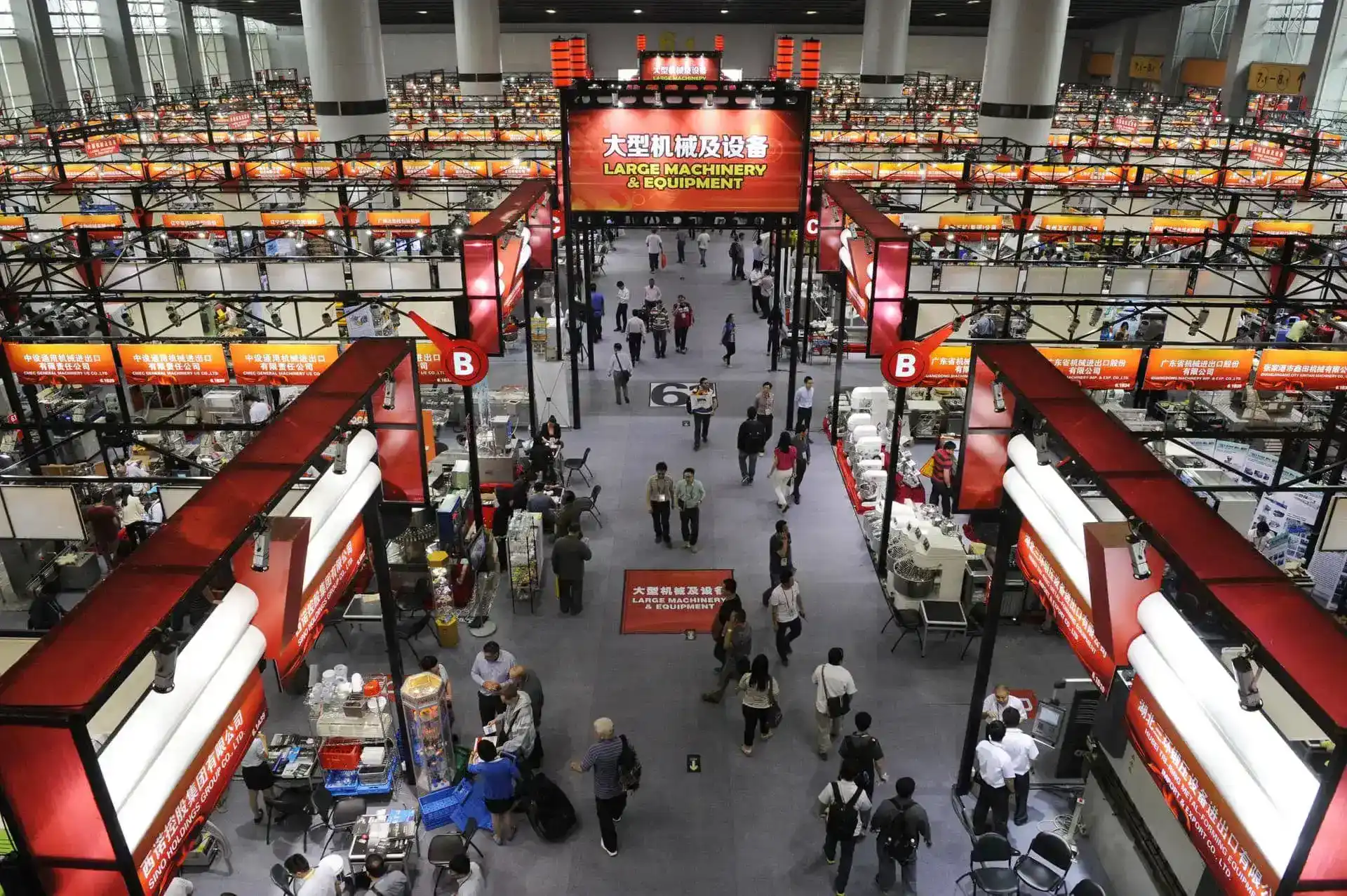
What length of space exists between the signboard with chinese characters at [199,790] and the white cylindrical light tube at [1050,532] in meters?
5.31

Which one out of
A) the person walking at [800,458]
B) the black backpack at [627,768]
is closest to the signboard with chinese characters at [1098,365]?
the person walking at [800,458]

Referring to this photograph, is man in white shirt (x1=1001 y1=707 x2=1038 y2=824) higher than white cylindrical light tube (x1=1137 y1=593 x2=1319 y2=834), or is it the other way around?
white cylindrical light tube (x1=1137 y1=593 x2=1319 y2=834)

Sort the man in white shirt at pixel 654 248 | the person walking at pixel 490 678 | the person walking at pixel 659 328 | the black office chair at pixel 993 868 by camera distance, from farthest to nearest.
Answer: the man in white shirt at pixel 654 248
the person walking at pixel 659 328
the person walking at pixel 490 678
the black office chair at pixel 993 868

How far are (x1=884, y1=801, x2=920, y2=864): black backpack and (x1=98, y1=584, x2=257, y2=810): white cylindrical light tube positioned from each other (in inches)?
217

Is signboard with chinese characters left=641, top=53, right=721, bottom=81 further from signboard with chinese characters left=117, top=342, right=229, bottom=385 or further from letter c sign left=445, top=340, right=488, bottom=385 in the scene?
signboard with chinese characters left=117, top=342, right=229, bottom=385

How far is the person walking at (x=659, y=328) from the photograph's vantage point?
20.8 meters

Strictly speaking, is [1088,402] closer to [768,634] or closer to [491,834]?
[768,634]

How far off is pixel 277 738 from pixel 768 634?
19.3 ft

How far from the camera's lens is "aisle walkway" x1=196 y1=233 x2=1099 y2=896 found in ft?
27.5

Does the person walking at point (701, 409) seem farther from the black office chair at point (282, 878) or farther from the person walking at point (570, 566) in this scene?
the black office chair at point (282, 878)

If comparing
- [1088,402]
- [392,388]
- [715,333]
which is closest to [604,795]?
[392,388]

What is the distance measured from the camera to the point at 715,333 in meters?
23.3

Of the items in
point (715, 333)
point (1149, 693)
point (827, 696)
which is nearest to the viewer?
point (1149, 693)

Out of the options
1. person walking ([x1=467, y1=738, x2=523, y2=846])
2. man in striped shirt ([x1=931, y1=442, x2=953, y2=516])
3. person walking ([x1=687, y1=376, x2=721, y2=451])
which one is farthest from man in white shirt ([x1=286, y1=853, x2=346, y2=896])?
person walking ([x1=687, y1=376, x2=721, y2=451])
